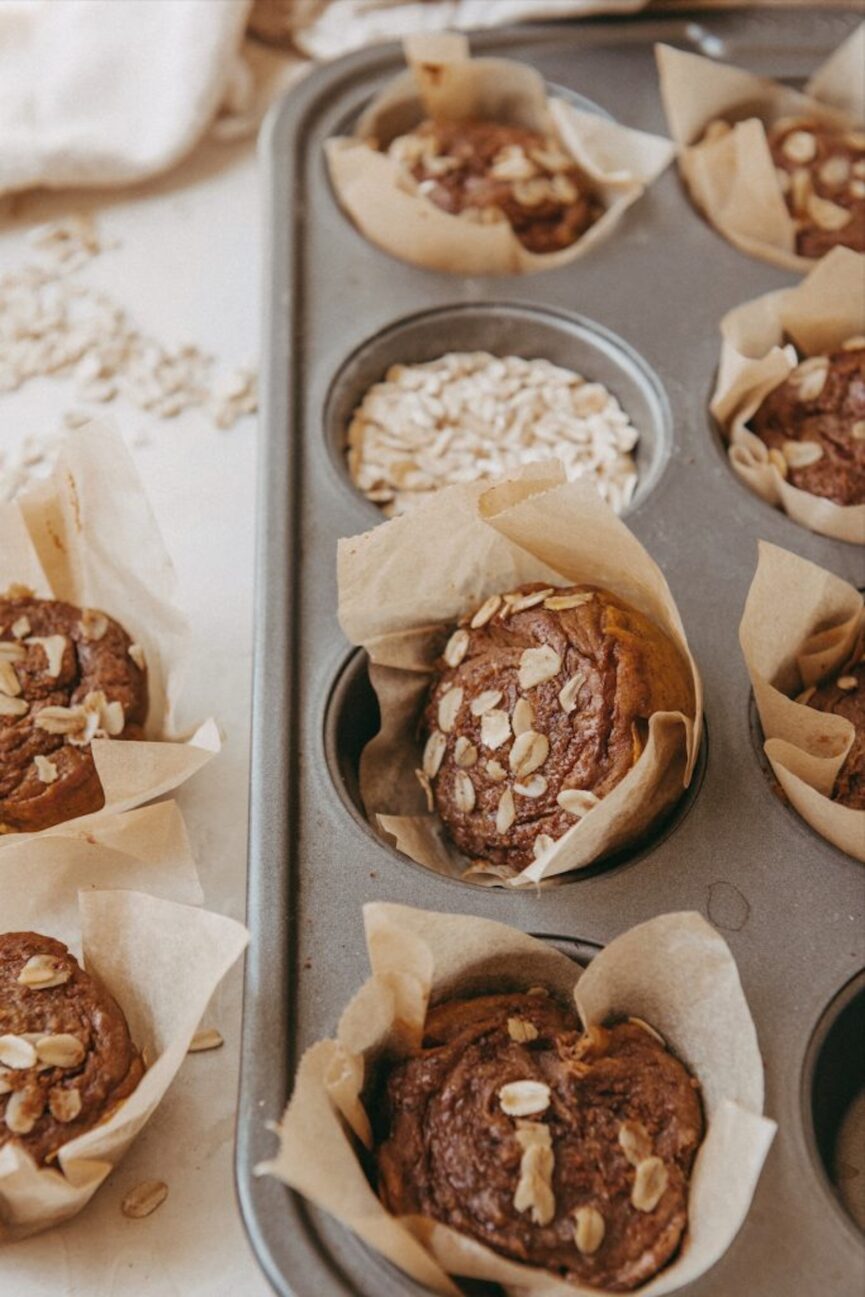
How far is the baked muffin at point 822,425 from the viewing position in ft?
6.75

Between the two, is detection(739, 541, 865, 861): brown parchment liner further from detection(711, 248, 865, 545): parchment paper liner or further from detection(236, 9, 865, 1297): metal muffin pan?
detection(711, 248, 865, 545): parchment paper liner

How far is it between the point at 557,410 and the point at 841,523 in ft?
1.86

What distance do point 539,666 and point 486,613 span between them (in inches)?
5.4

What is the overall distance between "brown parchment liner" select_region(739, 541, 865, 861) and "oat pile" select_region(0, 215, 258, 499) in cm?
118

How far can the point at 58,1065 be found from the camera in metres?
1.52

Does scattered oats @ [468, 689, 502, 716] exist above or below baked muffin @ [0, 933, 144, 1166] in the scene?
above

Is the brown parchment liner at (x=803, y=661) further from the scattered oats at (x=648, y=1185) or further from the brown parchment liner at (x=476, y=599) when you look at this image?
the scattered oats at (x=648, y=1185)

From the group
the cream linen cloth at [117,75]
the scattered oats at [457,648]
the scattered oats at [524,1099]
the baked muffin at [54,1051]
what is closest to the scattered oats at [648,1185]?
the scattered oats at [524,1099]

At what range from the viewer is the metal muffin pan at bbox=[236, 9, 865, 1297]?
1455mm

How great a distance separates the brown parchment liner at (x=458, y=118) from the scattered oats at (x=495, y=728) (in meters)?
0.99

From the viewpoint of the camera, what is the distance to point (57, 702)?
1864mm

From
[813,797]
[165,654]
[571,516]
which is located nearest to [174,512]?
[165,654]

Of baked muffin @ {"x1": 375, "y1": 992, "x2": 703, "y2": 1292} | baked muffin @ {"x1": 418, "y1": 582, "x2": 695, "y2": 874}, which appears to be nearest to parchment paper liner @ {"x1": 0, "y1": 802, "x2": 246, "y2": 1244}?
baked muffin @ {"x1": 375, "y1": 992, "x2": 703, "y2": 1292}

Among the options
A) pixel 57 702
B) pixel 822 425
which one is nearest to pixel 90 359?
pixel 57 702
